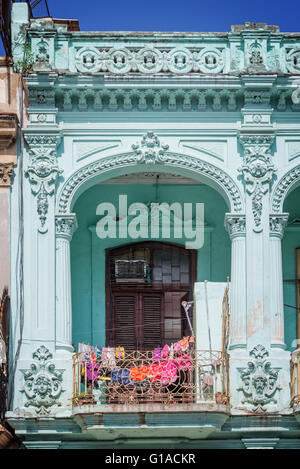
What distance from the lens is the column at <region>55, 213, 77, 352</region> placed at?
72.0 ft

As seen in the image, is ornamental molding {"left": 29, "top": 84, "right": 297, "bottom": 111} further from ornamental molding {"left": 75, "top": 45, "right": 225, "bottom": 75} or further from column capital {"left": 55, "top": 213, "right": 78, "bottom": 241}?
column capital {"left": 55, "top": 213, "right": 78, "bottom": 241}

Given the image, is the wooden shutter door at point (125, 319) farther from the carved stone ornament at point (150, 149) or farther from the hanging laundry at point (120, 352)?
the carved stone ornament at point (150, 149)

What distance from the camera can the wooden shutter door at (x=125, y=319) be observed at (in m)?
23.3

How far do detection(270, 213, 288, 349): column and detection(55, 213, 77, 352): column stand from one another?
304 centimetres

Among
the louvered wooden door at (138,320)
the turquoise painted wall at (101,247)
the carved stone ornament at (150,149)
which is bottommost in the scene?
the louvered wooden door at (138,320)

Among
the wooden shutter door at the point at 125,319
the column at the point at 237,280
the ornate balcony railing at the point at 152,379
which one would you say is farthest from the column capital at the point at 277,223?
the wooden shutter door at the point at 125,319

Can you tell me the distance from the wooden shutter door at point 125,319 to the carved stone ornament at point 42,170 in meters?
2.08

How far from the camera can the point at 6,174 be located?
22484 mm

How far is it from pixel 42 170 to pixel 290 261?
4389 millimetres

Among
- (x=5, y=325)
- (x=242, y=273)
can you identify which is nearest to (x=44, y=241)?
(x=5, y=325)

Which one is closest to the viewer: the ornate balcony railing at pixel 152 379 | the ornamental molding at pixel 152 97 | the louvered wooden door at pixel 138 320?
the ornate balcony railing at pixel 152 379

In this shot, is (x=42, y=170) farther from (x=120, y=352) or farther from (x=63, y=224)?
(x=120, y=352)

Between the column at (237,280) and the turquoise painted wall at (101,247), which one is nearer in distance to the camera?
the column at (237,280)

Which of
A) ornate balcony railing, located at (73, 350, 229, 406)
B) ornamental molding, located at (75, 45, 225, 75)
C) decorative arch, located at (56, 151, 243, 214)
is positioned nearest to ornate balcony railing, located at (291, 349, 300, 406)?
ornate balcony railing, located at (73, 350, 229, 406)
